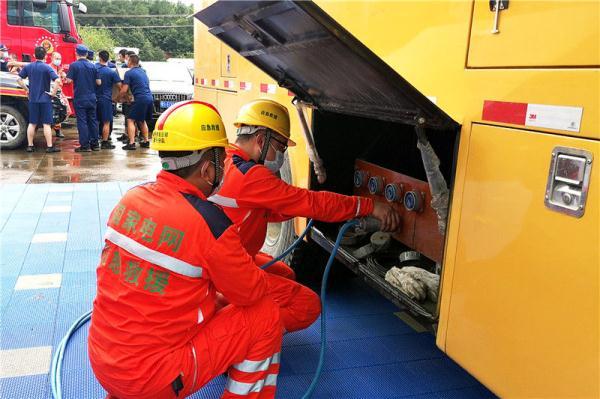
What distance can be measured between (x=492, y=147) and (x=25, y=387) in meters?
2.55

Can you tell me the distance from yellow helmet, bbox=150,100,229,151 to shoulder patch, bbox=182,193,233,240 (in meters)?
0.23

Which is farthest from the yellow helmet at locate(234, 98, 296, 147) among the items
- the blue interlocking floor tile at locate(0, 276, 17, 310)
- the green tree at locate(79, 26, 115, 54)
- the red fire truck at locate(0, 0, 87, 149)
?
the green tree at locate(79, 26, 115, 54)

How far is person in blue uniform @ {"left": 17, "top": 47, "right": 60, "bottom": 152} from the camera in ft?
30.7

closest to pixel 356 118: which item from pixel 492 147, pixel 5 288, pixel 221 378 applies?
pixel 492 147

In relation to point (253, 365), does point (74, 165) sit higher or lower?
lower

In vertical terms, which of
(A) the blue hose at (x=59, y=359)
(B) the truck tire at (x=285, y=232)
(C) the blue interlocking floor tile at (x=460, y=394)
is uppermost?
(B) the truck tire at (x=285, y=232)

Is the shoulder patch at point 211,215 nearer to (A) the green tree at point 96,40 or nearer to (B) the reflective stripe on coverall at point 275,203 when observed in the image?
(B) the reflective stripe on coverall at point 275,203

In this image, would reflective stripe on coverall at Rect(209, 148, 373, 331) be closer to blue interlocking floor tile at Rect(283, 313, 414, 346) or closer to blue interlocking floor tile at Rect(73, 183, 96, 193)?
blue interlocking floor tile at Rect(283, 313, 414, 346)

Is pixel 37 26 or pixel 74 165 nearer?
pixel 74 165

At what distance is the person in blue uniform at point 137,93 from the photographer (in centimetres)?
1022

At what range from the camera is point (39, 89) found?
9.41 m

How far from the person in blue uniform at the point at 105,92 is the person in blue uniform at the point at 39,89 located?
3.45 ft

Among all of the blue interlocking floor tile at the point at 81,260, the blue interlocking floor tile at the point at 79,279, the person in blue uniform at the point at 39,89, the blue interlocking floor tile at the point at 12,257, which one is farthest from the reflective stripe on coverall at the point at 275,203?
the person in blue uniform at the point at 39,89

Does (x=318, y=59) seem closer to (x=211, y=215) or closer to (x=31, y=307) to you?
(x=211, y=215)
